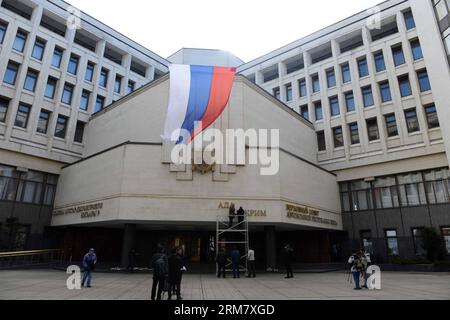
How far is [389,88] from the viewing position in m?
32.9

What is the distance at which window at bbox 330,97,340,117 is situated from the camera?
36.7 meters

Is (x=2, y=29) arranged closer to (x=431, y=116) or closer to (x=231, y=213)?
(x=231, y=213)

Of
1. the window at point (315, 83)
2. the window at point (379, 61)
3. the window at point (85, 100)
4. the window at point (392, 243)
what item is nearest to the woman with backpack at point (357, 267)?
the window at point (392, 243)

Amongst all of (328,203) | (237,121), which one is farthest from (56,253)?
(328,203)

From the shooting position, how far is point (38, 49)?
32344mm

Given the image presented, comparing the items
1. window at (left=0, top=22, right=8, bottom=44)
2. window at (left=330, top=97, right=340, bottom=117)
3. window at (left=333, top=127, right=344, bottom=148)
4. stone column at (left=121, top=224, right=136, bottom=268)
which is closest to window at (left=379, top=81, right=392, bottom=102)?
window at (left=330, top=97, right=340, bottom=117)

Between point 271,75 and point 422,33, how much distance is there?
22971 mm

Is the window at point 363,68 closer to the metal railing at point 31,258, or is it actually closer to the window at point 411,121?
the window at point 411,121

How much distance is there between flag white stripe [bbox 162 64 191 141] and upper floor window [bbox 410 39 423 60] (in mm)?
23072

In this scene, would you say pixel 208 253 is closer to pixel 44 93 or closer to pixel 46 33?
pixel 44 93

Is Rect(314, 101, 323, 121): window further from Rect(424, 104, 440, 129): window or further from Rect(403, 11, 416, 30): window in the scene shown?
Rect(403, 11, 416, 30): window

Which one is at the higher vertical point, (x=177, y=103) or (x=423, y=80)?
(x=423, y=80)

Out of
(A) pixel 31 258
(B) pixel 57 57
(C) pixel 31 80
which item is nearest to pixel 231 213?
(A) pixel 31 258

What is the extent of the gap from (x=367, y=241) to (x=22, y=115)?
36360mm
